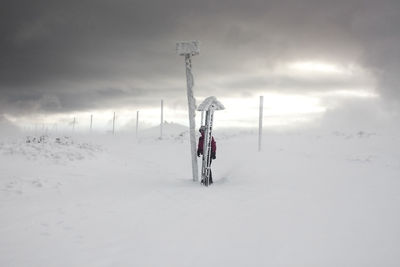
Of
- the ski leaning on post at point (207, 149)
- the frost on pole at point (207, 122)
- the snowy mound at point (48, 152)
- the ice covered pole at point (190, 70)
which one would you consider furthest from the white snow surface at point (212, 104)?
the snowy mound at point (48, 152)

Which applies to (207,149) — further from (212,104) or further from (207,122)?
(212,104)

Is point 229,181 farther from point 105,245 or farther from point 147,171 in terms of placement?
point 105,245

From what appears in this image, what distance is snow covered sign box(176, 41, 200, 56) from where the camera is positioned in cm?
1191

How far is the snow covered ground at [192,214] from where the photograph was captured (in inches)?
202

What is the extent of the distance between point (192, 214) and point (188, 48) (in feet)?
21.9

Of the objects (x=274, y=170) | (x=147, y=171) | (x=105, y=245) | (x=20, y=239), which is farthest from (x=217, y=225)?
(x=147, y=171)

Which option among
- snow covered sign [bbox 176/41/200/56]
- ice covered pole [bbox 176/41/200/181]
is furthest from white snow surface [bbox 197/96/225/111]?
snow covered sign [bbox 176/41/200/56]

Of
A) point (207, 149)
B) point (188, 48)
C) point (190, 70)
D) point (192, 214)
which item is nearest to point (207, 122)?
point (207, 149)

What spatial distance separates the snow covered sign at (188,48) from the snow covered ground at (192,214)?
4.83m

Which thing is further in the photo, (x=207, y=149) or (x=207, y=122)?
(x=207, y=149)

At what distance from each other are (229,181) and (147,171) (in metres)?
4.89

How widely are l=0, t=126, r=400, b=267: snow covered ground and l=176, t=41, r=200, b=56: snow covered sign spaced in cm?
483

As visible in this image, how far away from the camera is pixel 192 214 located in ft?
24.7

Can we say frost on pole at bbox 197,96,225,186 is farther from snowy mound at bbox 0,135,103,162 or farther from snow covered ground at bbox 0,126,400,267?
snowy mound at bbox 0,135,103,162
